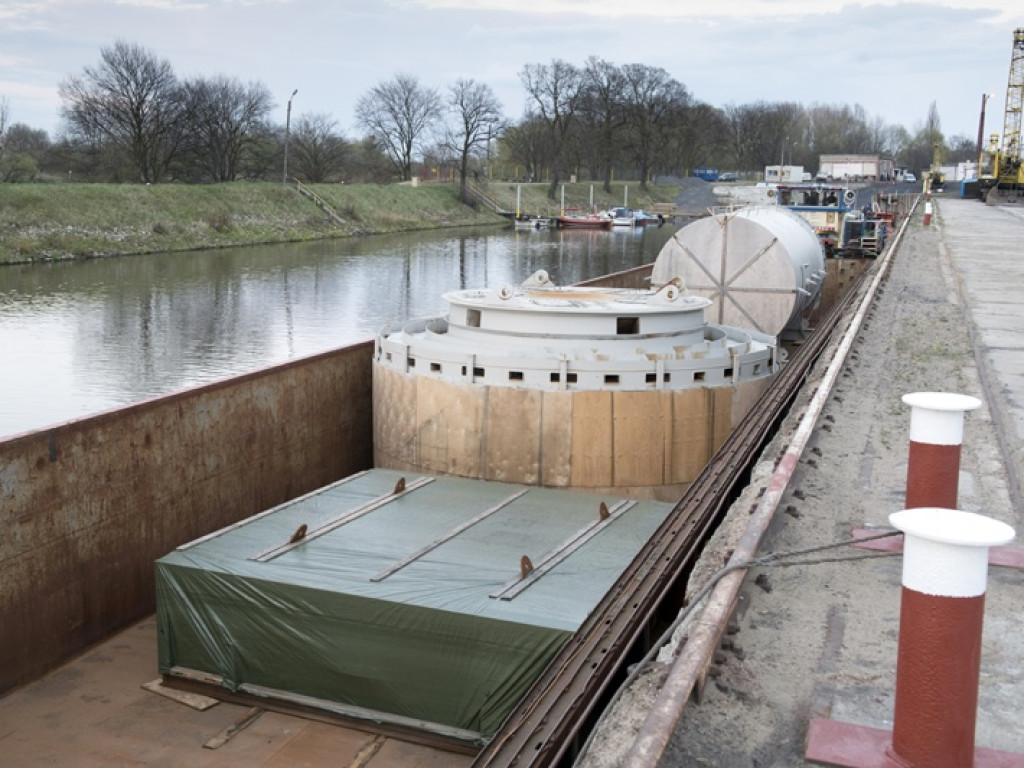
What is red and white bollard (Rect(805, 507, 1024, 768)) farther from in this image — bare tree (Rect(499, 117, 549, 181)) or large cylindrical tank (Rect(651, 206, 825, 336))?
bare tree (Rect(499, 117, 549, 181))

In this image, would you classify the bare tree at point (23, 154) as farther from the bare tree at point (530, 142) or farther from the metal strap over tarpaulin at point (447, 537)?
the metal strap over tarpaulin at point (447, 537)

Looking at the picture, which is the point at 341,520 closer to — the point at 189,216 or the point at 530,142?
the point at 189,216

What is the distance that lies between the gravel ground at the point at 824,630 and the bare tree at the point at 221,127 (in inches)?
2790

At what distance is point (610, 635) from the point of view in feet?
22.1

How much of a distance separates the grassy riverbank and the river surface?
1676 millimetres

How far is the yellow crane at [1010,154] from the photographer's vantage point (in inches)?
3236

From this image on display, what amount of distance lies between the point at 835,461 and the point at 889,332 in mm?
7783

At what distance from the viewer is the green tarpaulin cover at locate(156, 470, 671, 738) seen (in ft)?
26.9

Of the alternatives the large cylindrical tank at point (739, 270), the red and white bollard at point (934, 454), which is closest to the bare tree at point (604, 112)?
the large cylindrical tank at point (739, 270)

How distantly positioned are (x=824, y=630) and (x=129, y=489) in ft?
26.1

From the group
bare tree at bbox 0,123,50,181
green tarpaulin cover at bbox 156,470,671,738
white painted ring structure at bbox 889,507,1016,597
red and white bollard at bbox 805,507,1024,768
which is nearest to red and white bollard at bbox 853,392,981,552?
red and white bollard at bbox 805,507,1024,768

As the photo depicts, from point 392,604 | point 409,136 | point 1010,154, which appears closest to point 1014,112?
point 1010,154

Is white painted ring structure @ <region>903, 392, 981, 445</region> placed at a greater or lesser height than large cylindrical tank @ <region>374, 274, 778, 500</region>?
greater

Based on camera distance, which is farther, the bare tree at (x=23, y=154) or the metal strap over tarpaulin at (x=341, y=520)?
the bare tree at (x=23, y=154)
